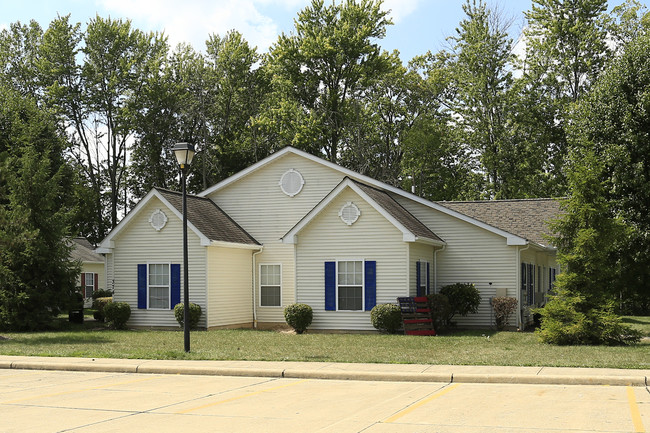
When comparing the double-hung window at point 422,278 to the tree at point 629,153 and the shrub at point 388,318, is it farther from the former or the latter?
the tree at point 629,153

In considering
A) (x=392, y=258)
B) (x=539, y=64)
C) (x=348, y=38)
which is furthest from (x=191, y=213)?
(x=539, y=64)

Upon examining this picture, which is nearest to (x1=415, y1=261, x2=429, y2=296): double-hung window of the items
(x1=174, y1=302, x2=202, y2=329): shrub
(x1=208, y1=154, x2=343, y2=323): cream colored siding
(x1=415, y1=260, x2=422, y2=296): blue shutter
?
(x1=415, y1=260, x2=422, y2=296): blue shutter

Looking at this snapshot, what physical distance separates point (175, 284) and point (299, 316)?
4970 millimetres

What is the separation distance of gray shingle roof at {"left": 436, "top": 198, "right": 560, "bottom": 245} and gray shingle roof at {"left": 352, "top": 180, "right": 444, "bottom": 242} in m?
4.33

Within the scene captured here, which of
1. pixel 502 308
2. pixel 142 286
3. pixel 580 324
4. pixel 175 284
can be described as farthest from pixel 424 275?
pixel 142 286

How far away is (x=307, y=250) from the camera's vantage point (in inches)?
1024

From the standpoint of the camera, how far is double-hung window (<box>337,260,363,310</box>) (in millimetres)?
25359

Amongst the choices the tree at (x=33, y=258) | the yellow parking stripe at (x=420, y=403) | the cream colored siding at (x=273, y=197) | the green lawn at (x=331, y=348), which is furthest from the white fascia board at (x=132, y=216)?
the yellow parking stripe at (x=420, y=403)

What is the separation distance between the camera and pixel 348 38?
47.7 metres

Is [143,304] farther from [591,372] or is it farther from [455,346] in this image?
[591,372]

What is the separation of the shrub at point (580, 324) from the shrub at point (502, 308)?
19.3ft

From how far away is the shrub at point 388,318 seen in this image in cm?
2402

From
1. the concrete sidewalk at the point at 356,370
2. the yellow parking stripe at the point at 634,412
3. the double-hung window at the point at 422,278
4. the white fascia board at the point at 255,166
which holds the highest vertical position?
the white fascia board at the point at 255,166

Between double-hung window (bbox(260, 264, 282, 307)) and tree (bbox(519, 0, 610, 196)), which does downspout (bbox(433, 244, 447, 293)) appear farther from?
tree (bbox(519, 0, 610, 196))
